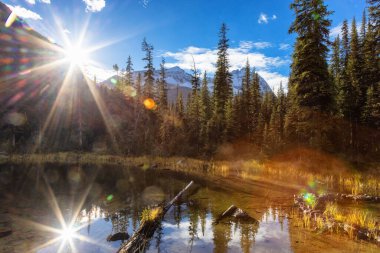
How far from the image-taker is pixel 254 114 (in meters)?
52.9

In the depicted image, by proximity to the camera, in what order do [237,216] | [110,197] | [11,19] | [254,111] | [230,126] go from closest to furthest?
[237,216] → [110,197] → [230,126] → [254,111] → [11,19]

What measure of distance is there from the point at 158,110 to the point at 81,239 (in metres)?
51.3

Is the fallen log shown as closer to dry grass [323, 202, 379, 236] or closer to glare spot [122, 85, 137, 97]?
dry grass [323, 202, 379, 236]

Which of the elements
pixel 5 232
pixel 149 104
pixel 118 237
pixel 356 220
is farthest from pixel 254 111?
pixel 5 232

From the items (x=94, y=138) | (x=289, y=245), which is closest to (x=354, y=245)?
(x=289, y=245)

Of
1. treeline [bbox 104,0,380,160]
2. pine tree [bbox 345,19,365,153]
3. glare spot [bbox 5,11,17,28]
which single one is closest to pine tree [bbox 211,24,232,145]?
treeline [bbox 104,0,380,160]

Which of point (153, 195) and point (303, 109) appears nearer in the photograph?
point (153, 195)

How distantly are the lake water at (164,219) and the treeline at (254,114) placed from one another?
989 cm

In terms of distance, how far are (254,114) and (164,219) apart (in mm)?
41861

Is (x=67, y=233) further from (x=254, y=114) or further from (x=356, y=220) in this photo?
(x=254, y=114)

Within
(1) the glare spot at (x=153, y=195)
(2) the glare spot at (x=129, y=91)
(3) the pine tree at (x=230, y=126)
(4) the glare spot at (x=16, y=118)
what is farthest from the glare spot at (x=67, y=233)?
(2) the glare spot at (x=129, y=91)

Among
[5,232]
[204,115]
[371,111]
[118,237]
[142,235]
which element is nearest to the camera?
[142,235]

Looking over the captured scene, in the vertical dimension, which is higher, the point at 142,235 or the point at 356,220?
the point at 356,220

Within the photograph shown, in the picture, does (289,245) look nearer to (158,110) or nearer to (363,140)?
(363,140)
